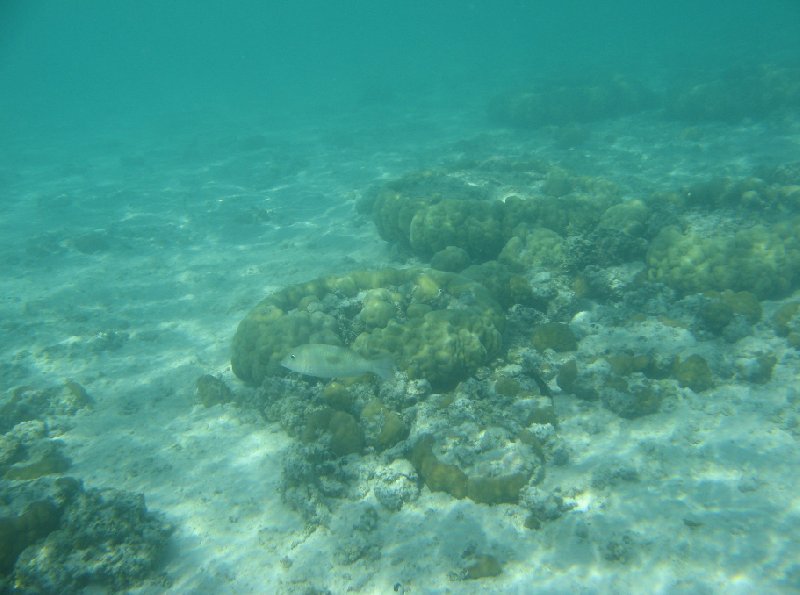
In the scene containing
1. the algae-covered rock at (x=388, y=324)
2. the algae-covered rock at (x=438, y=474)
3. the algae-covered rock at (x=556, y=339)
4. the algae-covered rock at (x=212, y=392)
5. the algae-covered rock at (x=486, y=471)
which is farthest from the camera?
the algae-covered rock at (x=212, y=392)

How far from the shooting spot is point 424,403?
7.06 metres

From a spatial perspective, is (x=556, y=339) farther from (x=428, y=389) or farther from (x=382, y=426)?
(x=382, y=426)

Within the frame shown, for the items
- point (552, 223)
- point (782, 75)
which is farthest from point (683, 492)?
point (782, 75)

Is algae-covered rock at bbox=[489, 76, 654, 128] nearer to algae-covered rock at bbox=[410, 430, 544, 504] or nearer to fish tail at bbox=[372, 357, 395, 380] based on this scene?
fish tail at bbox=[372, 357, 395, 380]

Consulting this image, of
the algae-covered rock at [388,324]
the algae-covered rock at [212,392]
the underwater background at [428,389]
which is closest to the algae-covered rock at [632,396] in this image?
the underwater background at [428,389]

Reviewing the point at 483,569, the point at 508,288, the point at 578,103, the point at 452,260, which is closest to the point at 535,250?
the point at 508,288

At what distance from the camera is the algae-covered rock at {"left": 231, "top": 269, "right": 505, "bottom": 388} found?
7191mm

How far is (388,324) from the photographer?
7922 millimetres

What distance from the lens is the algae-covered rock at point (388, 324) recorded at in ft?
23.6

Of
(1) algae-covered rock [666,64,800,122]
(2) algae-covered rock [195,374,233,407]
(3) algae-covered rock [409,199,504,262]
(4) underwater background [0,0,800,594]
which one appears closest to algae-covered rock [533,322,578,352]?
(4) underwater background [0,0,800,594]

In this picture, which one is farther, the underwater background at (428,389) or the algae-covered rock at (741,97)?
the algae-covered rock at (741,97)

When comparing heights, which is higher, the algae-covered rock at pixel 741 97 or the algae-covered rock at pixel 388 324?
the algae-covered rock at pixel 741 97

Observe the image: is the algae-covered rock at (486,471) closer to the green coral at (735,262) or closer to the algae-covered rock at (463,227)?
the green coral at (735,262)

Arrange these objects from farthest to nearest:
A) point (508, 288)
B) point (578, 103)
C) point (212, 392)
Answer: point (578, 103) < point (508, 288) < point (212, 392)
